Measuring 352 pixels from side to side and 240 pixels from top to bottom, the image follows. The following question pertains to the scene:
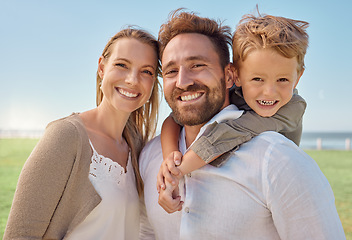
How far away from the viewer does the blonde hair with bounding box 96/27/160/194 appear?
9.02 ft

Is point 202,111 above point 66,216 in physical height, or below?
above

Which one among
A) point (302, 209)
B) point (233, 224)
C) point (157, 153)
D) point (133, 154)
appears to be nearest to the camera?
point (302, 209)

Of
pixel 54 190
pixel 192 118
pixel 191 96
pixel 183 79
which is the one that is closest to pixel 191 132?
pixel 192 118

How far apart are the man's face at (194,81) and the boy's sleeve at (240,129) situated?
200 mm

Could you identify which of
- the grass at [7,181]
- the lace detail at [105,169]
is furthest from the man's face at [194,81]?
the grass at [7,181]

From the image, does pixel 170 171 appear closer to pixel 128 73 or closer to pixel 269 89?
pixel 269 89

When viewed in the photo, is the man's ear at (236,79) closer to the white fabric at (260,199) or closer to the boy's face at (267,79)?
the boy's face at (267,79)

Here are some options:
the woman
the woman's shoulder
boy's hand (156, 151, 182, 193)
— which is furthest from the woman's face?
boy's hand (156, 151, 182, 193)

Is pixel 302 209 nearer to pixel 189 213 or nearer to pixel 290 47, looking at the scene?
pixel 189 213

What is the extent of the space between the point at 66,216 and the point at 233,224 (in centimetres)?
109

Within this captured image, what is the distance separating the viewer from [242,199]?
1.98 metres

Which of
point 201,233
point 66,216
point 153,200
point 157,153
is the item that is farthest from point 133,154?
point 201,233

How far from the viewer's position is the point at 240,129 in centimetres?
208

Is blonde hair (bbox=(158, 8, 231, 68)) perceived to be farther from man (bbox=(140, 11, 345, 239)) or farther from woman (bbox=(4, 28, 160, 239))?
woman (bbox=(4, 28, 160, 239))
